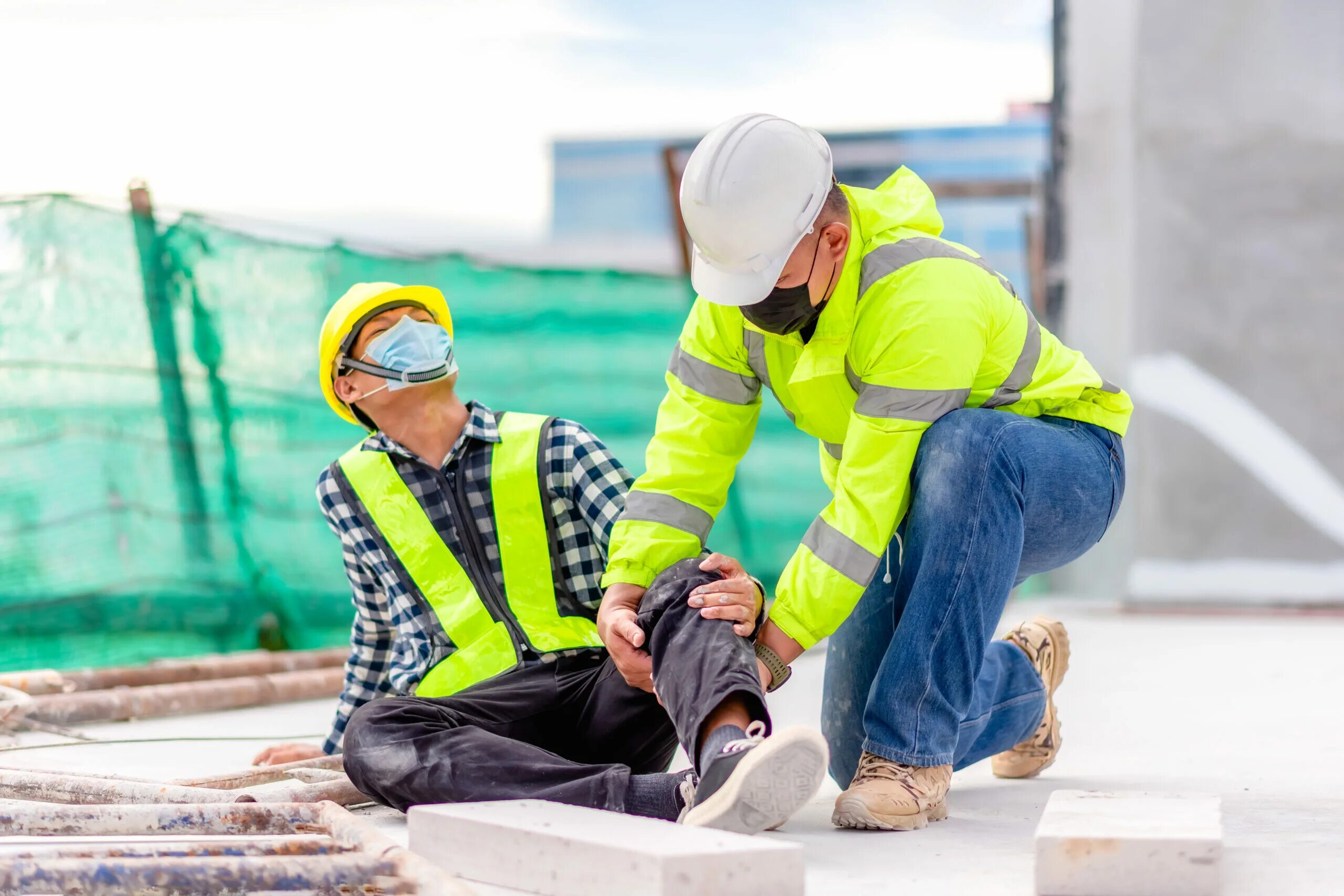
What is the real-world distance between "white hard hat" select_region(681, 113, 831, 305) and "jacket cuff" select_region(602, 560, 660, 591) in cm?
47

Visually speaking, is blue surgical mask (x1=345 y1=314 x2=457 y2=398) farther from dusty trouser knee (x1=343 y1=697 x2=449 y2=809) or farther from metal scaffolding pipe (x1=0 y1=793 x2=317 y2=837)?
metal scaffolding pipe (x1=0 y1=793 x2=317 y2=837)

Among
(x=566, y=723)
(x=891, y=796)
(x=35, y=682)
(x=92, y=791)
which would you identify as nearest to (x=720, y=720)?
(x=891, y=796)

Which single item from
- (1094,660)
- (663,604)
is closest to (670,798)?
(663,604)

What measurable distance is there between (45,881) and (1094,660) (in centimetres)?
388

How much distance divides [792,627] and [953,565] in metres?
0.29

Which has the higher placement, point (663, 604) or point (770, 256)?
point (770, 256)

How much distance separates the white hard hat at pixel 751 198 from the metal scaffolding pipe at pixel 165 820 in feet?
3.47

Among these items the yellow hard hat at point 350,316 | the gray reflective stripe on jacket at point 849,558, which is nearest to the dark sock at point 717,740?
the gray reflective stripe on jacket at point 849,558

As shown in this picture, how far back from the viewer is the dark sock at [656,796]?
2.10 metres

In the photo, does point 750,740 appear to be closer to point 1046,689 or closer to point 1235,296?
point 1046,689

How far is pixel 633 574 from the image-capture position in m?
2.29

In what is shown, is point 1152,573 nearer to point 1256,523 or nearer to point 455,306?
point 1256,523

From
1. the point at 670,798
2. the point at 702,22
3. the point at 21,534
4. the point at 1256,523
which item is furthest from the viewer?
the point at 702,22

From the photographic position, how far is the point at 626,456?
19.1 ft
